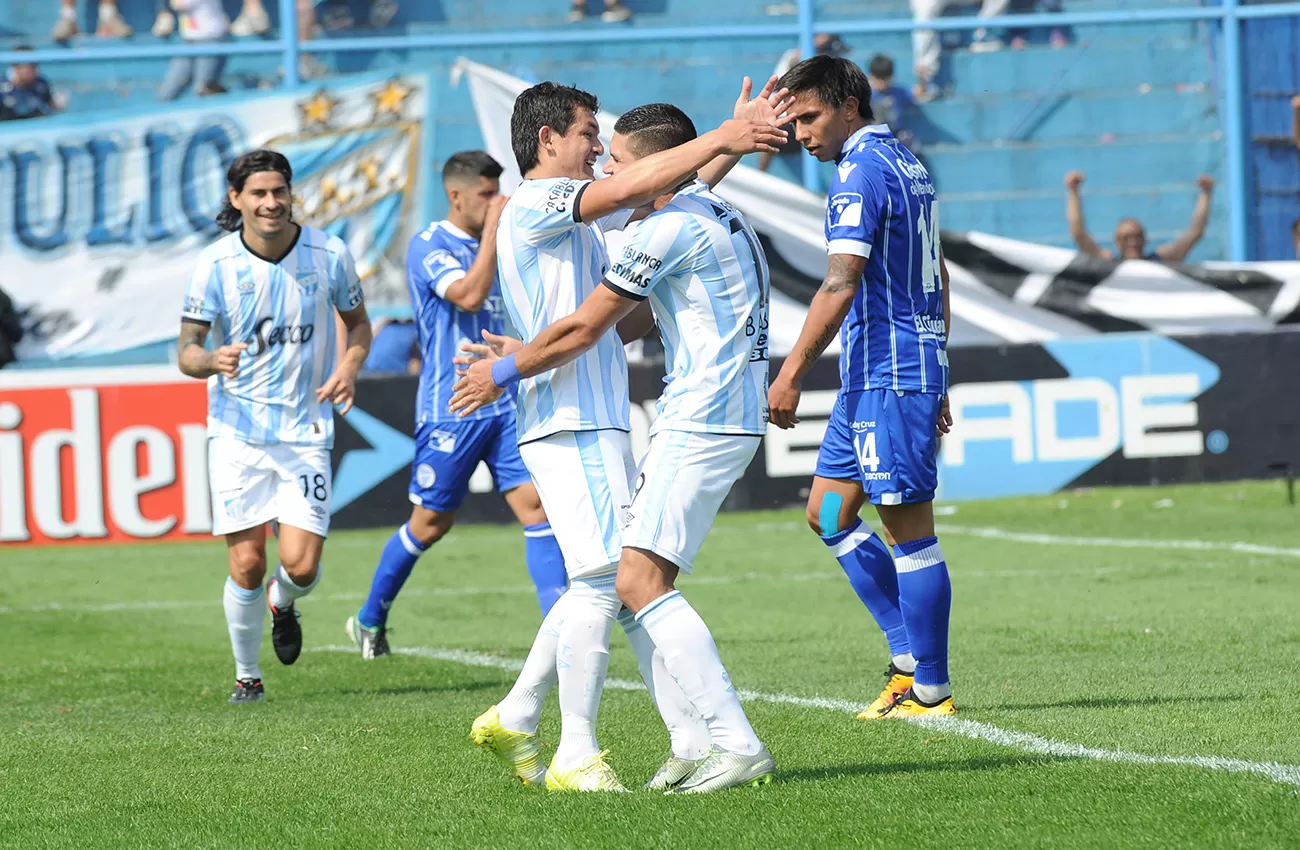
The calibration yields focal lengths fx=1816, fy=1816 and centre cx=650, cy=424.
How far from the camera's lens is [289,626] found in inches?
297

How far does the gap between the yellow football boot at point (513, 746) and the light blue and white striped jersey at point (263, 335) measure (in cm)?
271

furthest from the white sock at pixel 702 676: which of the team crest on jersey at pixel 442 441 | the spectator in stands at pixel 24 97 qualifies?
the spectator in stands at pixel 24 97

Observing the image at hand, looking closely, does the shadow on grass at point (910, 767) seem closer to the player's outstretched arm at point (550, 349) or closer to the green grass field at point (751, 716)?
the green grass field at point (751, 716)

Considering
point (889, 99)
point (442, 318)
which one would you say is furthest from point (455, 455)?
point (889, 99)

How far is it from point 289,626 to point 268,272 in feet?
4.80

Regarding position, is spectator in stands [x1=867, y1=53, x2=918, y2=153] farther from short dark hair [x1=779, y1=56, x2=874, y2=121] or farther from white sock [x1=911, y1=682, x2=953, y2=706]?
white sock [x1=911, y1=682, x2=953, y2=706]

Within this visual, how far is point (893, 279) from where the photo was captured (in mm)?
5957

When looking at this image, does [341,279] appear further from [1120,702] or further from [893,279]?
[1120,702]

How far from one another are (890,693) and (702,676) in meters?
1.61

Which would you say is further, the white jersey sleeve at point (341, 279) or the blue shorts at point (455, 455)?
the blue shorts at point (455, 455)

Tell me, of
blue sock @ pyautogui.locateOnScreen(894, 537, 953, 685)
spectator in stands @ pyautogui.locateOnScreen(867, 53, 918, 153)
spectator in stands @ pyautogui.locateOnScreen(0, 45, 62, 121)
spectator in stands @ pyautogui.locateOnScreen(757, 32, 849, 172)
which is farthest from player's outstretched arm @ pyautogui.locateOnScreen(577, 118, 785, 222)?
spectator in stands @ pyautogui.locateOnScreen(0, 45, 62, 121)

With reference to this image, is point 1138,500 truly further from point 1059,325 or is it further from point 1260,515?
point 1059,325

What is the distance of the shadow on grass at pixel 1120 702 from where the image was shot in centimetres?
589

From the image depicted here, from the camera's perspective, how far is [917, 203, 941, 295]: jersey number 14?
19.6 feet
